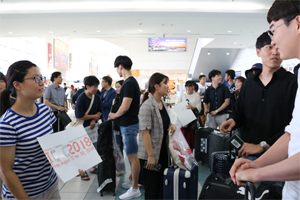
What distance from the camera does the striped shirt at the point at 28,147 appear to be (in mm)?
1206

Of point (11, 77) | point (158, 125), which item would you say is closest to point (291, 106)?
point (158, 125)

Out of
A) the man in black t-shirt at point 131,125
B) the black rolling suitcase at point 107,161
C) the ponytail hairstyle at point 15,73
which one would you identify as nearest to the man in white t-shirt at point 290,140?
the ponytail hairstyle at point 15,73

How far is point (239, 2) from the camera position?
6.40 metres

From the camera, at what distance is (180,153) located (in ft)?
7.08

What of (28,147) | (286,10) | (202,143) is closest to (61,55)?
(202,143)

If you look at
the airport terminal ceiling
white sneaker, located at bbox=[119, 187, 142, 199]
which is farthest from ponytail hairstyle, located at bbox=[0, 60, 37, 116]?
the airport terminal ceiling

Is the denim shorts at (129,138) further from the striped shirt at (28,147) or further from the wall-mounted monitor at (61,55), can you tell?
the wall-mounted monitor at (61,55)

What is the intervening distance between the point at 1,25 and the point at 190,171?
9.65 meters

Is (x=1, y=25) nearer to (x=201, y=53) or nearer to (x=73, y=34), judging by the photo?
(x=73, y=34)

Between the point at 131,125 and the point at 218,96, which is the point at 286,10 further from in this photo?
the point at 218,96

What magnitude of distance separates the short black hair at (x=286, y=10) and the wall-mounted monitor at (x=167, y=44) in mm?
20926

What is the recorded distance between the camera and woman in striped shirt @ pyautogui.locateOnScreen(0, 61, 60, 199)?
1.18 m

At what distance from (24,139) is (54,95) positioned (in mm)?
3881

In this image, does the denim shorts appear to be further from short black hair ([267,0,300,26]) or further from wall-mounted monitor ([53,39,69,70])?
wall-mounted monitor ([53,39,69,70])
